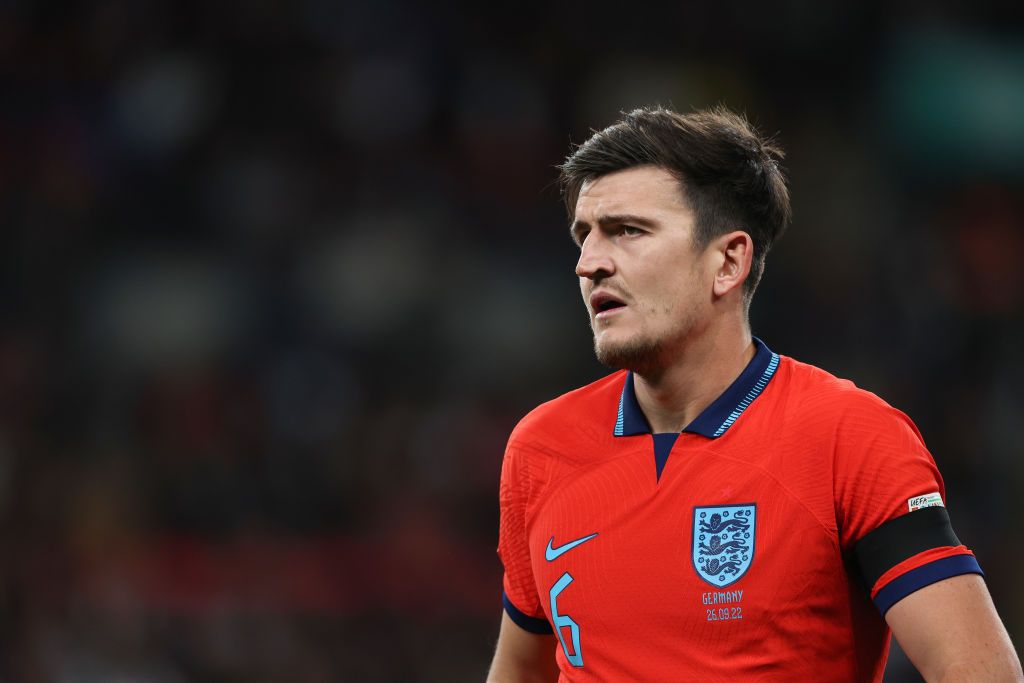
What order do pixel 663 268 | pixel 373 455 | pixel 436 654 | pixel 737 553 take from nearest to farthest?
1. pixel 737 553
2. pixel 663 268
3. pixel 436 654
4. pixel 373 455

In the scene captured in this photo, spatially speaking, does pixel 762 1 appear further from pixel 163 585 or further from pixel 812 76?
pixel 163 585

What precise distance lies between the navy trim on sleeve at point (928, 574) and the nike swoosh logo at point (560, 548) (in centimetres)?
62

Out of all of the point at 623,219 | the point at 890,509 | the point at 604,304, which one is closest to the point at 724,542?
the point at 890,509

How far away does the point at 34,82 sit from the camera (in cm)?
988

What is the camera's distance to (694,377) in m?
2.78

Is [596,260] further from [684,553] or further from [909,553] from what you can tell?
[909,553]

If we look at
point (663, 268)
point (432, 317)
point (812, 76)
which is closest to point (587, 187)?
point (663, 268)

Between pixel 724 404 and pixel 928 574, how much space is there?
0.58m

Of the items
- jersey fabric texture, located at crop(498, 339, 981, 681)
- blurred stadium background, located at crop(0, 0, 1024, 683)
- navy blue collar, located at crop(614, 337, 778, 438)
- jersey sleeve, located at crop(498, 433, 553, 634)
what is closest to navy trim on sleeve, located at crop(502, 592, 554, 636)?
jersey sleeve, located at crop(498, 433, 553, 634)

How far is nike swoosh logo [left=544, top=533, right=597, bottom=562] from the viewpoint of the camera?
2.68 meters

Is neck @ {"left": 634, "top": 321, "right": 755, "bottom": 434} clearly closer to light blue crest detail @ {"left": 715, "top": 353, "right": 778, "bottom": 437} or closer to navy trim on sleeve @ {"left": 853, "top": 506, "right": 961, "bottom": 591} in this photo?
light blue crest detail @ {"left": 715, "top": 353, "right": 778, "bottom": 437}

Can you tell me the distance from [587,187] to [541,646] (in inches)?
41.0

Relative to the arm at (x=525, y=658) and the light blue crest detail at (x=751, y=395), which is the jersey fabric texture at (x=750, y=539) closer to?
the light blue crest detail at (x=751, y=395)

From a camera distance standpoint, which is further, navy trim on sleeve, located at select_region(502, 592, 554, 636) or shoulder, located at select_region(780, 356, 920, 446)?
navy trim on sleeve, located at select_region(502, 592, 554, 636)
